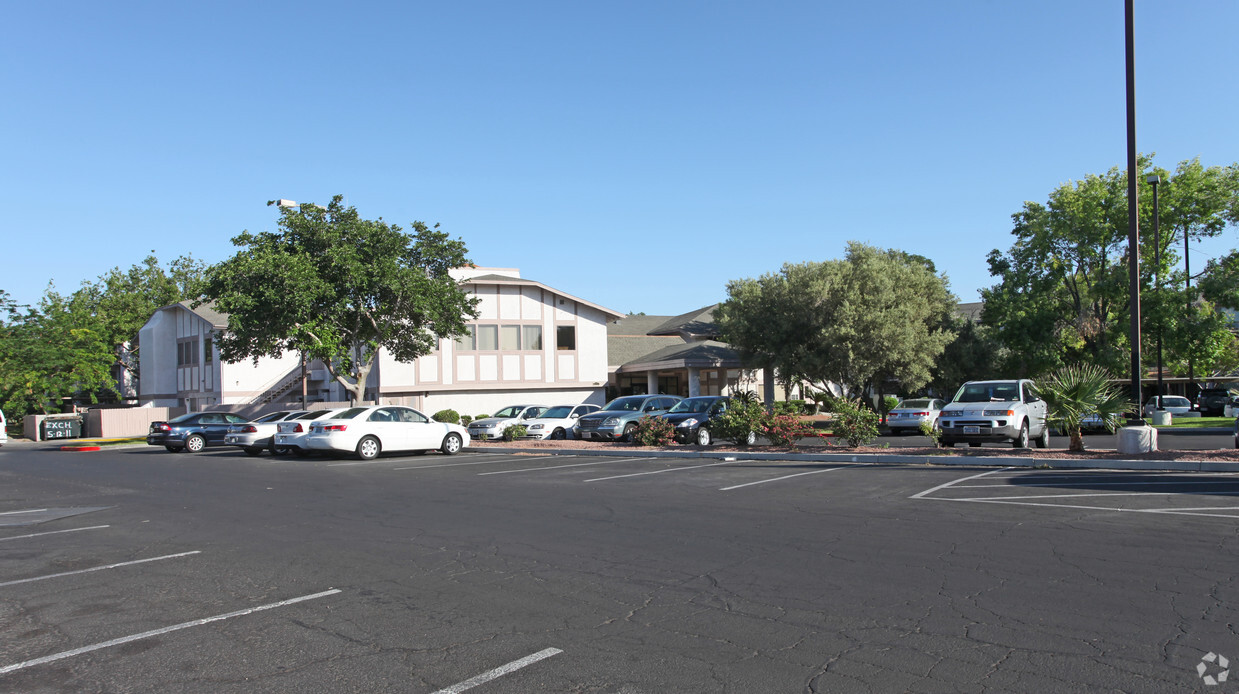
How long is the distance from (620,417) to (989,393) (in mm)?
10186

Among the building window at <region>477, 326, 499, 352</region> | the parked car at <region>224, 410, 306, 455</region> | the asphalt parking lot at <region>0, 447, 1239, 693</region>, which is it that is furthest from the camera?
the building window at <region>477, 326, 499, 352</region>

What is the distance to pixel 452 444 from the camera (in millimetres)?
24000

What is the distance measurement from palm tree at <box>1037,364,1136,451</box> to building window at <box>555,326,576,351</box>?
27.5 metres

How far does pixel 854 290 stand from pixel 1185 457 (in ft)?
63.8

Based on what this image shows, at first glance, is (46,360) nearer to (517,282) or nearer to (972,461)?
(517,282)

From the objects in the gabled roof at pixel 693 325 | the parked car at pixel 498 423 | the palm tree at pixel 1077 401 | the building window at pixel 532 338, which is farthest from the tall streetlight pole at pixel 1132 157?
the gabled roof at pixel 693 325

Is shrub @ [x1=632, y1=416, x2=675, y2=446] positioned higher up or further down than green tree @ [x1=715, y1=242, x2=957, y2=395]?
further down

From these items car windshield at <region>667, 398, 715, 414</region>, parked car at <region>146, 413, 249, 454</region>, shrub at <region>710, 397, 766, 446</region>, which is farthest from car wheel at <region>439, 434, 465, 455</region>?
parked car at <region>146, 413, 249, 454</region>

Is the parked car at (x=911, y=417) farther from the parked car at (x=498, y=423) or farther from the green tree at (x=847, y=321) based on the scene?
the parked car at (x=498, y=423)

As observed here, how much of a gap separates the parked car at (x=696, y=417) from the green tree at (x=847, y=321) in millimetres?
10010

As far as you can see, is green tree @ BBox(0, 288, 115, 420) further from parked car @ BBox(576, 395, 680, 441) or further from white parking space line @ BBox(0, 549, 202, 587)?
white parking space line @ BBox(0, 549, 202, 587)

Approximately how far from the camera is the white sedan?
21844 mm

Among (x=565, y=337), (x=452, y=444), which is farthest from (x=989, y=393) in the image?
(x=565, y=337)

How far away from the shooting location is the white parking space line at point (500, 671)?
471 cm
